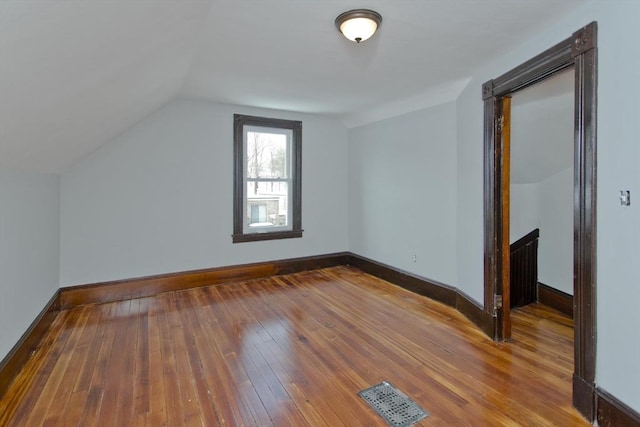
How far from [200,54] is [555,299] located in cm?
431

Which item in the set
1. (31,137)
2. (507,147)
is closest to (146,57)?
(31,137)

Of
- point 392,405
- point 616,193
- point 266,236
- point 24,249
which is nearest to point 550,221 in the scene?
point 616,193

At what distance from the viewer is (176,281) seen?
421 cm

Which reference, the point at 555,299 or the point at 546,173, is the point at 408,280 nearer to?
the point at 555,299

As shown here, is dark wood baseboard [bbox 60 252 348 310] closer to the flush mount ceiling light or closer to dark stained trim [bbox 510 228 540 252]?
dark stained trim [bbox 510 228 540 252]

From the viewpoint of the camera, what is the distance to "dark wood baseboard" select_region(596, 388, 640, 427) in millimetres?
1631

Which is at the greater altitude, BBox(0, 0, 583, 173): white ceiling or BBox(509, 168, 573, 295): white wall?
BBox(0, 0, 583, 173): white ceiling

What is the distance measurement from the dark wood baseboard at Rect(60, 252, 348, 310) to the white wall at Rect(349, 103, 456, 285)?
0.96 metres

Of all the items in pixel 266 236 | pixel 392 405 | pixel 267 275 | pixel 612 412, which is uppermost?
pixel 266 236

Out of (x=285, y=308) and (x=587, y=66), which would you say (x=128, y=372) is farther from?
(x=587, y=66)

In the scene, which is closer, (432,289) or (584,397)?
(584,397)

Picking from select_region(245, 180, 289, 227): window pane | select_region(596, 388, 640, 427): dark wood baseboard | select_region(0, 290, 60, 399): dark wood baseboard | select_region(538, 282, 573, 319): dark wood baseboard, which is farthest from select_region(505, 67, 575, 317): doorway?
select_region(0, 290, 60, 399): dark wood baseboard

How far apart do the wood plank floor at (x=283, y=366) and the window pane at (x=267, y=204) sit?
1.45 m

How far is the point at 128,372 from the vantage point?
2.36 meters
